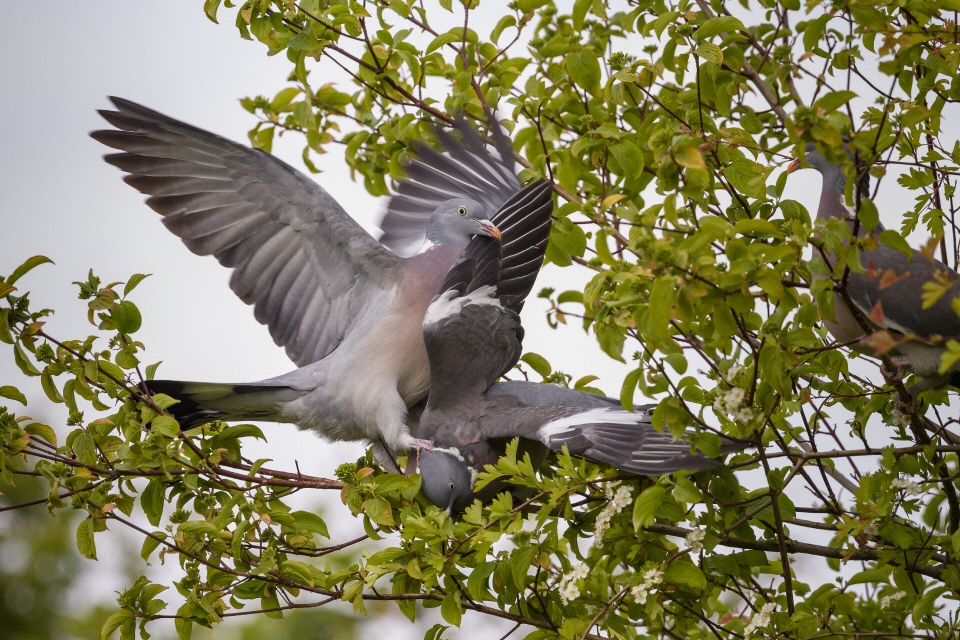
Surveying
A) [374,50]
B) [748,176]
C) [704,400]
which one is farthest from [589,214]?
[374,50]

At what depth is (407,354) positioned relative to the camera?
3992 mm

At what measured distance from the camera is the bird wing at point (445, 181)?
4.19 m

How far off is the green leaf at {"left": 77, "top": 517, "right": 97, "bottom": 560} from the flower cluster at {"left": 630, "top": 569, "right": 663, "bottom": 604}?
160 centimetres

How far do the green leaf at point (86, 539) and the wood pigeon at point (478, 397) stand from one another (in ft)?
3.54

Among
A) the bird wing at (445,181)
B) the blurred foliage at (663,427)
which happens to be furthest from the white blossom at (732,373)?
the bird wing at (445,181)

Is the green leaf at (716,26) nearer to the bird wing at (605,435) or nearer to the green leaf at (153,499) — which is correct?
the bird wing at (605,435)

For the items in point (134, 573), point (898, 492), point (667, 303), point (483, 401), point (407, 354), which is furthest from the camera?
point (134, 573)

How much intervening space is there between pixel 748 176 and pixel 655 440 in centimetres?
85

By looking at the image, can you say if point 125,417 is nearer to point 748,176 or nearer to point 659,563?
point 659,563

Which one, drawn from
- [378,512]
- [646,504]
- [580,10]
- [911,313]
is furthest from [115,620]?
[911,313]

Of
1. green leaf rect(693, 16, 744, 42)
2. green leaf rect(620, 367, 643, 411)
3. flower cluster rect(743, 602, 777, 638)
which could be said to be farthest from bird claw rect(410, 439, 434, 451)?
green leaf rect(693, 16, 744, 42)

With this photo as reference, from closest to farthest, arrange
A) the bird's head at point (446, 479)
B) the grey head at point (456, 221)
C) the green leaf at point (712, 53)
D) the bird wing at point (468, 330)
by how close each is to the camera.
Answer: the green leaf at point (712, 53) → the bird's head at point (446, 479) → the bird wing at point (468, 330) → the grey head at point (456, 221)

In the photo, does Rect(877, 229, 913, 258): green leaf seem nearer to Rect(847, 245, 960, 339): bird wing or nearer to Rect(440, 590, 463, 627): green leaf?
Rect(440, 590, 463, 627): green leaf

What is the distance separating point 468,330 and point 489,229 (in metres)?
0.51
